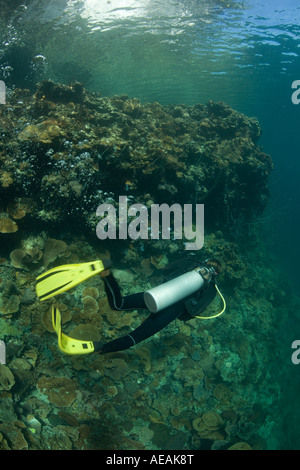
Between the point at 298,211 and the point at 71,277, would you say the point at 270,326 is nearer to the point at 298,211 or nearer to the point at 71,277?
the point at 71,277

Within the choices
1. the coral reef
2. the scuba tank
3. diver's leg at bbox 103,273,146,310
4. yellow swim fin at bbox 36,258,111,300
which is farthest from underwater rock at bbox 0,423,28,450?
the scuba tank

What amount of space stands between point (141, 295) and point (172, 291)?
0.78 meters

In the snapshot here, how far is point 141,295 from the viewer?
4641 mm

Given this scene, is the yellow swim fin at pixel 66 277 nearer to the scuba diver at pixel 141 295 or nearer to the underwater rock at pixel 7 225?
the scuba diver at pixel 141 295

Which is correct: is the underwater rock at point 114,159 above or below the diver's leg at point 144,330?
above

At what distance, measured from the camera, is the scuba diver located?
4066 millimetres

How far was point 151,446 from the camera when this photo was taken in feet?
20.4

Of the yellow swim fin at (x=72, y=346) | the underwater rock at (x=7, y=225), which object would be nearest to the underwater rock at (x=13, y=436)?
the yellow swim fin at (x=72, y=346)

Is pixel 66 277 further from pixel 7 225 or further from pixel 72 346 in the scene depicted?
pixel 7 225

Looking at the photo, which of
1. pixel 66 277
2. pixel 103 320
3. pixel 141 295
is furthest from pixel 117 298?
pixel 103 320

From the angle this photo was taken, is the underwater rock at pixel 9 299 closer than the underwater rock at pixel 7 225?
Yes

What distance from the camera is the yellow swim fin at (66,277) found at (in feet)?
13.3

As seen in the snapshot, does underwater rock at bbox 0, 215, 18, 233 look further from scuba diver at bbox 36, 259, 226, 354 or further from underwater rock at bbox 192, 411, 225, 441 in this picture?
underwater rock at bbox 192, 411, 225, 441
